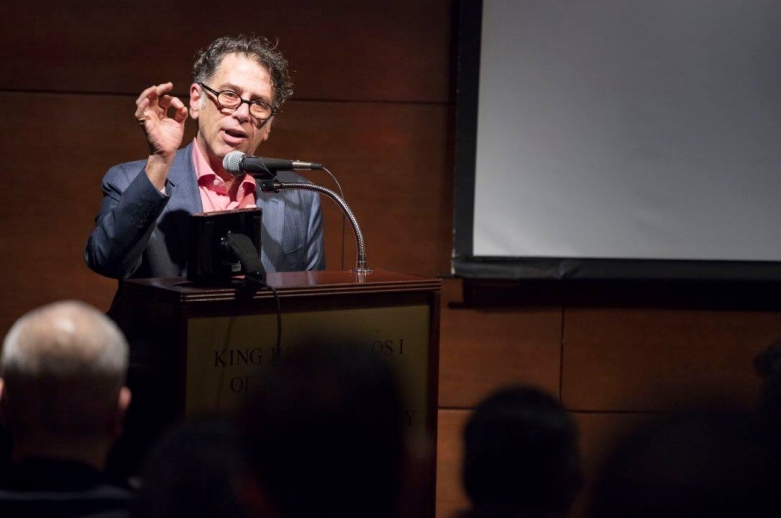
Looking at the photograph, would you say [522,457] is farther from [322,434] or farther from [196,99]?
[196,99]

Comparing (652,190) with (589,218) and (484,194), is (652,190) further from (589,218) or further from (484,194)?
(484,194)

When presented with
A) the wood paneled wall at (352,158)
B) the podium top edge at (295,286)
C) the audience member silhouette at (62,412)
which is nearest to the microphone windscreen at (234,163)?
the podium top edge at (295,286)

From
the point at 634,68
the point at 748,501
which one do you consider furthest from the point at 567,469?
the point at 634,68

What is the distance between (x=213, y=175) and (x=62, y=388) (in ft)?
5.06

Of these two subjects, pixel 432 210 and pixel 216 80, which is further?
pixel 432 210

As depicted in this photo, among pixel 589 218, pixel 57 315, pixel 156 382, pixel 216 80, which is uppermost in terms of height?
pixel 216 80

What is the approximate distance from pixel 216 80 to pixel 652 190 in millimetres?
1910

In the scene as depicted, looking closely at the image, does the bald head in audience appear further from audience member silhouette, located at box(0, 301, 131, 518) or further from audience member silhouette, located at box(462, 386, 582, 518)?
audience member silhouette, located at box(462, 386, 582, 518)

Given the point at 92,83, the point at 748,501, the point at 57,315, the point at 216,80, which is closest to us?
the point at 748,501

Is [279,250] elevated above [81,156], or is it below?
below

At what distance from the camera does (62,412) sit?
1.16m

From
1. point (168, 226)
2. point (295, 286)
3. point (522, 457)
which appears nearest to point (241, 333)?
point (295, 286)

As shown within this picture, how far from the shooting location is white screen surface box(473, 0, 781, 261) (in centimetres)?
370

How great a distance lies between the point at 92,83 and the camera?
12.0 feet
